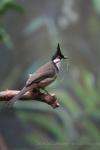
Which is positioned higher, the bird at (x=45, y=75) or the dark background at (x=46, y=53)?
the bird at (x=45, y=75)

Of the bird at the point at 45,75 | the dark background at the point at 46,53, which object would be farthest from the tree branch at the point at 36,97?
the dark background at the point at 46,53

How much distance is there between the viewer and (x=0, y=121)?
3.43 metres

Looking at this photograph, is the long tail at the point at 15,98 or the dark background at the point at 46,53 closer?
the long tail at the point at 15,98

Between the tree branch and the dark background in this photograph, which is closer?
the tree branch

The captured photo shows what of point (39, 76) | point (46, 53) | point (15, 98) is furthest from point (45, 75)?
point (46, 53)

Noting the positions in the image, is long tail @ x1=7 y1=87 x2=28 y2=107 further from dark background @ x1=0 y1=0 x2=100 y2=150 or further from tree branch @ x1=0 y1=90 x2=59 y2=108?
dark background @ x1=0 y1=0 x2=100 y2=150

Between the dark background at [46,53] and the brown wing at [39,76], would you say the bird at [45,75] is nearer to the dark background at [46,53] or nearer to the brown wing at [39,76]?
the brown wing at [39,76]

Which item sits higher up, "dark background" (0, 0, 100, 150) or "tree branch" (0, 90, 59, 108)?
"tree branch" (0, 90, 59, 108)

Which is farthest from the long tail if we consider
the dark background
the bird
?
the dark background

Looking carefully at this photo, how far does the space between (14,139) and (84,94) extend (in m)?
0.58

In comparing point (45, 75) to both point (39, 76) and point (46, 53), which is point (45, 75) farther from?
point (46, 53)

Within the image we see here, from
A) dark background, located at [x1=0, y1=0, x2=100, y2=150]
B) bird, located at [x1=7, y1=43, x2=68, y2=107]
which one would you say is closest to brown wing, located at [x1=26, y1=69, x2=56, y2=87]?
bird, located at [x1=7, y1=43, x2=68, y2=107]

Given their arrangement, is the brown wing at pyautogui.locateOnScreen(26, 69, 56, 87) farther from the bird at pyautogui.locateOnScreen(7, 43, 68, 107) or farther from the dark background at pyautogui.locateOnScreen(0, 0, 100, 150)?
the dark background at pyautogui.locateOnScreen(0, 0, 100, 150)

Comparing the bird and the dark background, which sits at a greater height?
the bird
